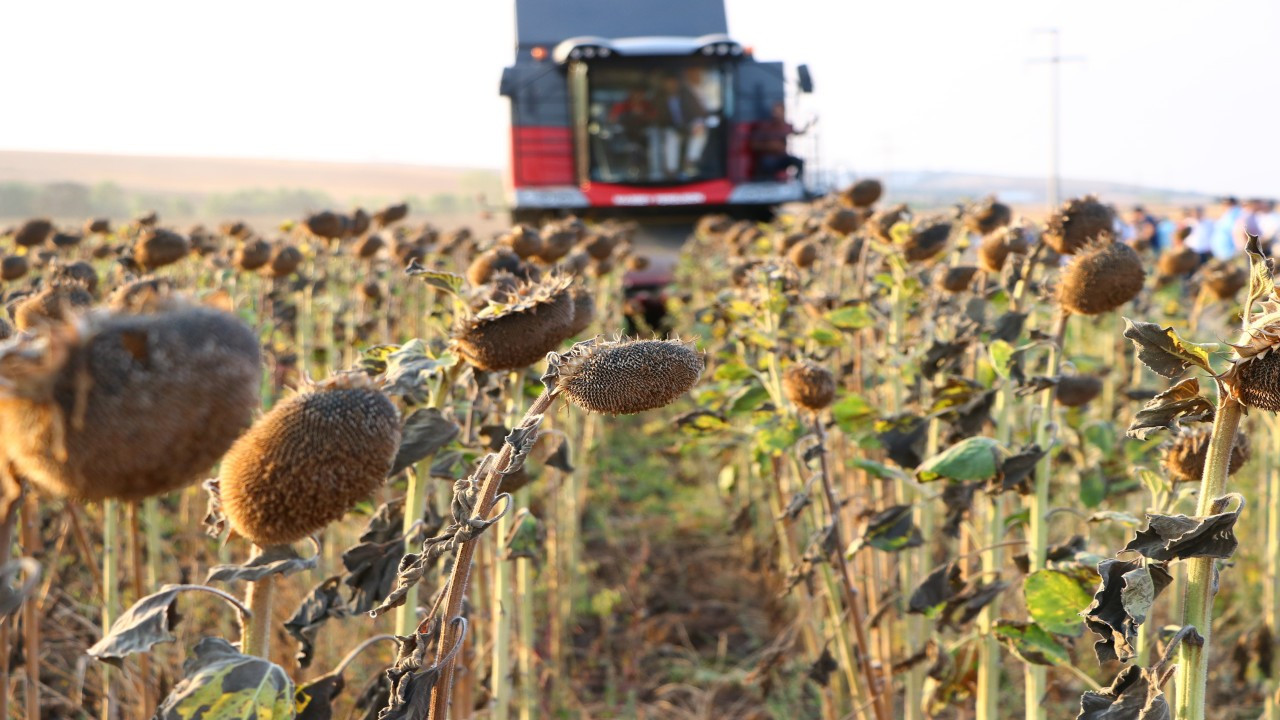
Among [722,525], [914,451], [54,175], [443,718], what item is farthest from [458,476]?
[54,175]

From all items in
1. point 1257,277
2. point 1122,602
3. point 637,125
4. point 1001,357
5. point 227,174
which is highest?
point 227,174

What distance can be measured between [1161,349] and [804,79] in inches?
507

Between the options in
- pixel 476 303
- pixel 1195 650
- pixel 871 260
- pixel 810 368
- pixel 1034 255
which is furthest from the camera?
pixel 871 260

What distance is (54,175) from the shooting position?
57.7m

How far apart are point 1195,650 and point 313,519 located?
1.27 m

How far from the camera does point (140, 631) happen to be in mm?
1274

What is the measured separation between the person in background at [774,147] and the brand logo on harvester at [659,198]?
1488mm

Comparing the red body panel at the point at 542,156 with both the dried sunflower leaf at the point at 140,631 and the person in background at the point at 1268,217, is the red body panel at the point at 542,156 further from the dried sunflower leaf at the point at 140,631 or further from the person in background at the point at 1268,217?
the dried sunflower leaf at the point at 140,631

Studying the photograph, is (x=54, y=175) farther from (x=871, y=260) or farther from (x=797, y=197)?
(x=871, y=260)

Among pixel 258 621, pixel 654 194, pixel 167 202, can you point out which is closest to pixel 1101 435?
pixel 258 621

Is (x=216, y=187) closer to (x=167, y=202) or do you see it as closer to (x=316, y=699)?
(x=167, y=202)

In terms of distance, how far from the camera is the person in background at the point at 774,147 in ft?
51.4

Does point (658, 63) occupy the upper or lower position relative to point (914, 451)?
upper

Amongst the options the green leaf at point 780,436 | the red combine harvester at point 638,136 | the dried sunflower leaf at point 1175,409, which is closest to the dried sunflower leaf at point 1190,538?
the dried sunflower leaf at point 1175,409
